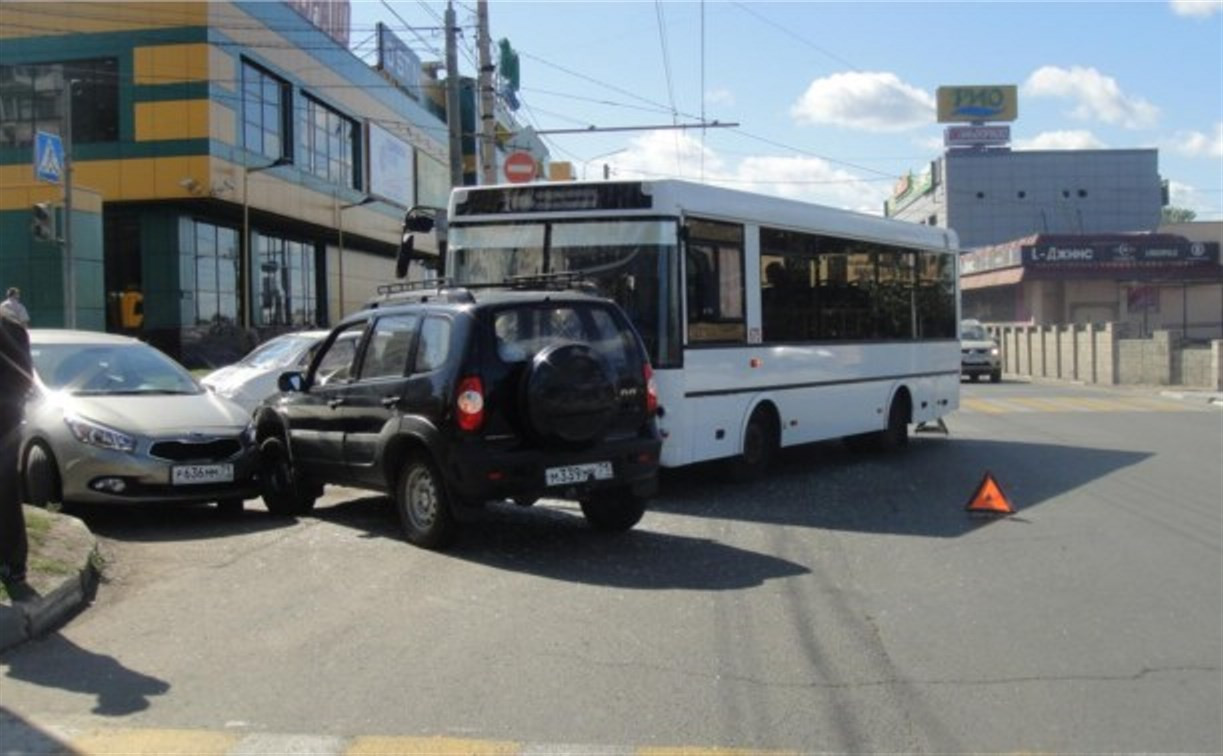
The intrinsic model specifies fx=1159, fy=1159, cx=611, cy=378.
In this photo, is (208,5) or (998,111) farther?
(998,111)

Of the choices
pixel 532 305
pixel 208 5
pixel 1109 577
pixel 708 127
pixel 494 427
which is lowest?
pixel 1109 577

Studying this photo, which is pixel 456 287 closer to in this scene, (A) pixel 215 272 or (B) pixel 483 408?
(B) pixel 483 408

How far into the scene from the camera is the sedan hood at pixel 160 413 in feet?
30.6

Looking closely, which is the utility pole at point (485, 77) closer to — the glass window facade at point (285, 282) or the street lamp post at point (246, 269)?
the street lamp post at point (246, 269)

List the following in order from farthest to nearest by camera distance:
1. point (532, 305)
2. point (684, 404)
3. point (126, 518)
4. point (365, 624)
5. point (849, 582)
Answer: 1. point (684, 404)
2. point (126, 518)
3. point (532, 305)
4. point (849, 582)
5. point (365, 624)

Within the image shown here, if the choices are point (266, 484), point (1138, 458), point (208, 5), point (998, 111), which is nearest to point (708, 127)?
point (1138, 458)

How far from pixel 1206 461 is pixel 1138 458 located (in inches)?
31.0

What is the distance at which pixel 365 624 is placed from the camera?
6.53 m

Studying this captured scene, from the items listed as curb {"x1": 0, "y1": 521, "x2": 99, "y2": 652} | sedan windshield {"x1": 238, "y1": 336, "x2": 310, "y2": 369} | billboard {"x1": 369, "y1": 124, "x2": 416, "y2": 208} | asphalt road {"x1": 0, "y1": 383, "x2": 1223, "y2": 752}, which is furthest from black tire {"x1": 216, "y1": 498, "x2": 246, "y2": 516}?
billboard {"x1": 369, "y1": 124, "x2": 416, "y2": 208}

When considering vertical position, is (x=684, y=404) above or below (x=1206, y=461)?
above

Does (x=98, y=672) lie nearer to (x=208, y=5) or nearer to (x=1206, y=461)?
(x=1206, y=461)

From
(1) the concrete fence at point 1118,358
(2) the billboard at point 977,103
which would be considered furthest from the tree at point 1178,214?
(1) the concrete fence at point 1118,358

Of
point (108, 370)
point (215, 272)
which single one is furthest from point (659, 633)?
point (215, 272)

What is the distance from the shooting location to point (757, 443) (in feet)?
40.2
